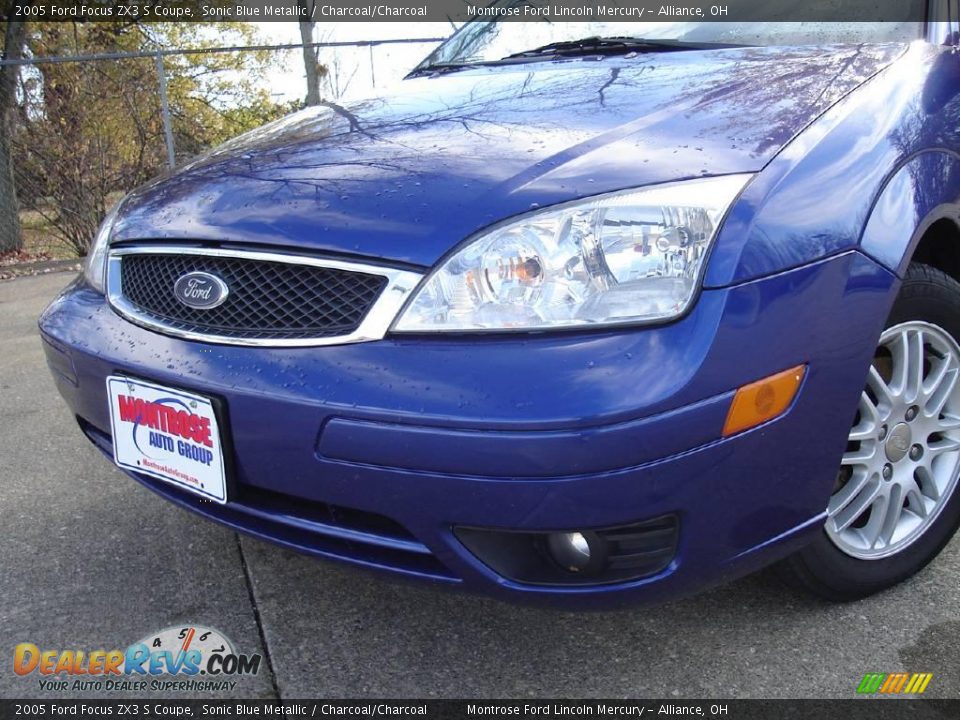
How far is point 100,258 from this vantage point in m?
2.12

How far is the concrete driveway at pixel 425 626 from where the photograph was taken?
5.73ft

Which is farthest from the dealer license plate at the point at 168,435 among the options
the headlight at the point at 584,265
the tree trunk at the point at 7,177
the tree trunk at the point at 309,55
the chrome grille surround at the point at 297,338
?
the tree trunk at the point at 309,55

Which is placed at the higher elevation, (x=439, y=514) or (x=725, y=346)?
(x=725, y=346)

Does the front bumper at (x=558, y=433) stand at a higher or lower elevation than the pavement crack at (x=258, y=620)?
higher

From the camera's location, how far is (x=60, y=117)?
7570 mm

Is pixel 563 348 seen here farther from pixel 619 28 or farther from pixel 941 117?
pixel 619 28

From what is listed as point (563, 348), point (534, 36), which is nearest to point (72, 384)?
point (563, 348)

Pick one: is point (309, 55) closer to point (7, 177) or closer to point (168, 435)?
point (7, 177)

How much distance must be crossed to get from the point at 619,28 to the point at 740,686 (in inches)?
75.0

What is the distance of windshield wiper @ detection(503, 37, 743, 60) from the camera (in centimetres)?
236

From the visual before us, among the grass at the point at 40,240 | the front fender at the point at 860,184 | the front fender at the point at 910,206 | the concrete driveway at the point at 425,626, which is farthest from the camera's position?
the grass at the point at 40,240

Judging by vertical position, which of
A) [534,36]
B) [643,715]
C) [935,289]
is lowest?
[643,715]

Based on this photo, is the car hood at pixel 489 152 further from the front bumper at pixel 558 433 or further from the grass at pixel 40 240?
the grass at pixel 40 240

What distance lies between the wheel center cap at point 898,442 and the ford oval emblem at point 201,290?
142 centimetres
